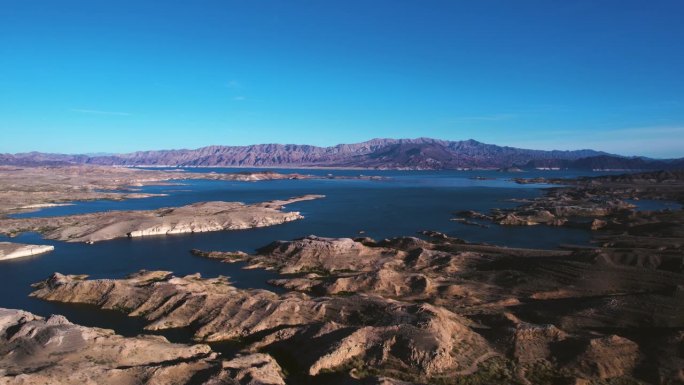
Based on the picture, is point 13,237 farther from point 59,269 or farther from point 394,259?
point 394,259

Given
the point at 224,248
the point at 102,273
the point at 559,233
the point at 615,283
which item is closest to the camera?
the point at 615,283

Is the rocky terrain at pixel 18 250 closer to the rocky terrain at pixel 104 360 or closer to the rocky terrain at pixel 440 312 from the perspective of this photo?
the rocky terrain at pixel 440 312

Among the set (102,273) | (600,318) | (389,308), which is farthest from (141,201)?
(600,318)

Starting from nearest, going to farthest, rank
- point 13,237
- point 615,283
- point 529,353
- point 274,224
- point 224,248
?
point 529,353, point 615,283, point 224,248, point 13,237, point 274,224

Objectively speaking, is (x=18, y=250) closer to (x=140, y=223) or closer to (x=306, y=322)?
(x=140, y=223)

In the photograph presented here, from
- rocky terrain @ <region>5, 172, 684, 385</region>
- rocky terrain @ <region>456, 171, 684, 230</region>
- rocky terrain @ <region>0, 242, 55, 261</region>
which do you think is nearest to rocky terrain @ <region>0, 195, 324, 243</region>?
rocky terrain @ <region>0, 242, 55, 261</region>

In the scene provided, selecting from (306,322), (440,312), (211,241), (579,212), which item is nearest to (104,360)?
(306,322)

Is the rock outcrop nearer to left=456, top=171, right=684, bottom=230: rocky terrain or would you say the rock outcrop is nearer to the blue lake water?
the blue lake water

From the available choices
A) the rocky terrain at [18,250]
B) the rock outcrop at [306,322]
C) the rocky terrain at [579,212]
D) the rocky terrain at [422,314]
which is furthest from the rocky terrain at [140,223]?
the rocky terrain at [579,212]
